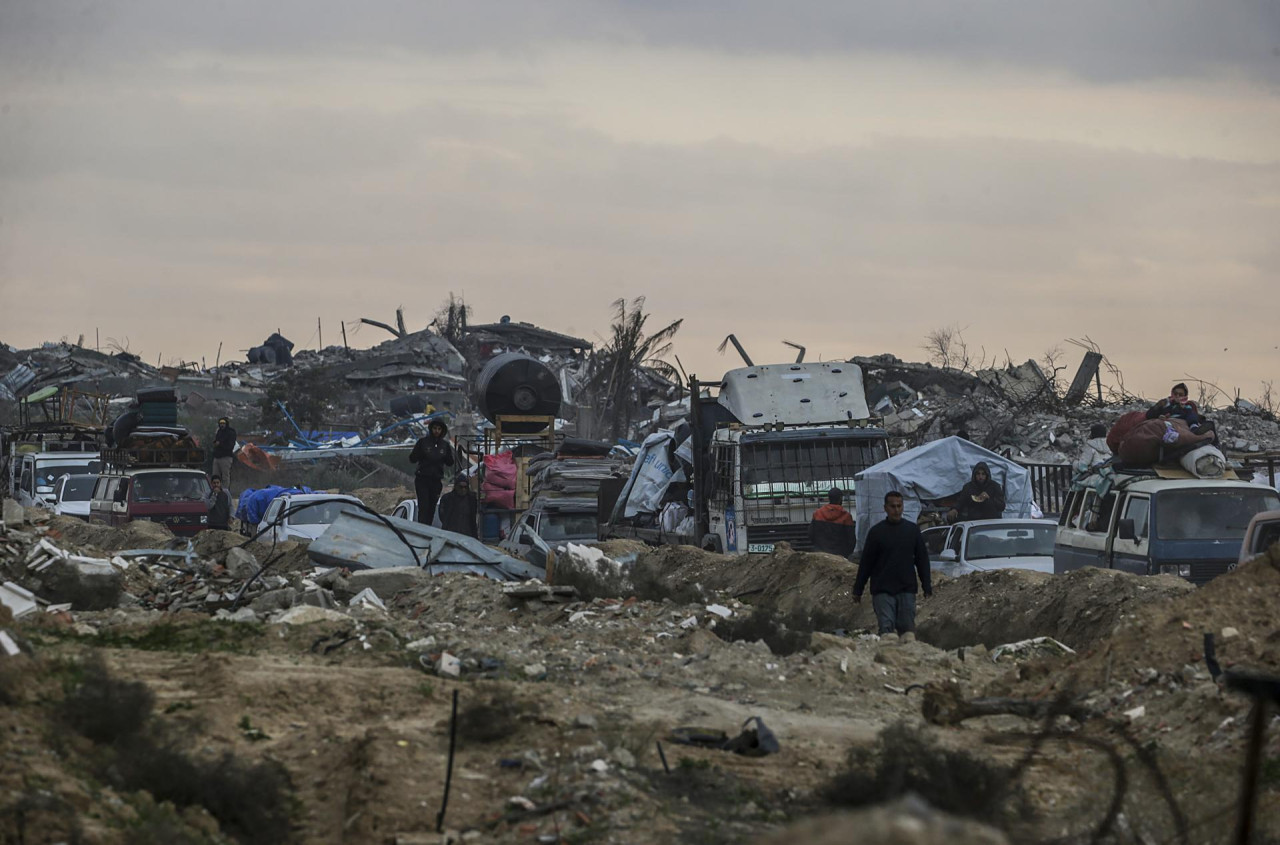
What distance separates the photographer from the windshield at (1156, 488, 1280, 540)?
15539 millimetres

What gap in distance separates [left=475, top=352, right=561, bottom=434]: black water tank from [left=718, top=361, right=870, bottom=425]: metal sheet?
1006 centimetres

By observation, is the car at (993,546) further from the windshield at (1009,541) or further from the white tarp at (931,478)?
the white tarp at (931,478)

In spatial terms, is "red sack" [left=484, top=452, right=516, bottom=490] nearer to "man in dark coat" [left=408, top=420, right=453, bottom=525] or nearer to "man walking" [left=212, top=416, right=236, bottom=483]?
"man in dark coat" [left=408, top=420, right=453, bottom=525]

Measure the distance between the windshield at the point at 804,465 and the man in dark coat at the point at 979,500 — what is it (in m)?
1.37

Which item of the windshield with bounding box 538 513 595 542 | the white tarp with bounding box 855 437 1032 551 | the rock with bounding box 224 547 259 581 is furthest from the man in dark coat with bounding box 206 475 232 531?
the white tarp with bounding box 855 437 1032 551

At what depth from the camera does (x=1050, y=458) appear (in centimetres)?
3088

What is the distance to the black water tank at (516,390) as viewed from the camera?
1210 inches

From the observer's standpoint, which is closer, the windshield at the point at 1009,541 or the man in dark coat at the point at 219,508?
the windshield at the point at 1009,541

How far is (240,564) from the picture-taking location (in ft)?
60.3

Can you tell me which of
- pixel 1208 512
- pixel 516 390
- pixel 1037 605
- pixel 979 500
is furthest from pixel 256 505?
pixel 1208 512

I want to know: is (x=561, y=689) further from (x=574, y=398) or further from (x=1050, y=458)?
(x=574, y=398)

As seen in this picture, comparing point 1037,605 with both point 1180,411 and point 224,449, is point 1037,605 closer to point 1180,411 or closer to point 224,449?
point 1180,411

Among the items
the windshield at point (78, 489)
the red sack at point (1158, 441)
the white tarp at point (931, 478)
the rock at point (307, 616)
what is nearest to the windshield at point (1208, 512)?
the red sack at point (1158, 441)

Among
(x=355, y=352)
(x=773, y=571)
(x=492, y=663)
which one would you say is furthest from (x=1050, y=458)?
(x=355, y=352)
